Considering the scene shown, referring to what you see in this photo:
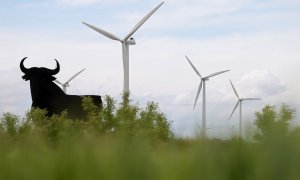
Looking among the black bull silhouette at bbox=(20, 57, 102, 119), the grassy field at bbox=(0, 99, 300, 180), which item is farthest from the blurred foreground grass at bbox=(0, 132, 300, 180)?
the black bull silhouette at bbox=(20, 57, 102, 119)

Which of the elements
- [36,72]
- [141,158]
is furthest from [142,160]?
[36,72]

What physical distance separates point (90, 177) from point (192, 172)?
0.48 metres

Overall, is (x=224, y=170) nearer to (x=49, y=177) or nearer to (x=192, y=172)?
(x=192, y=172)

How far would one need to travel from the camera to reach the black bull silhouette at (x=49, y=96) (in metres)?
34.2

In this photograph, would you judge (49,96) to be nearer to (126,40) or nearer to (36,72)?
(36,72)

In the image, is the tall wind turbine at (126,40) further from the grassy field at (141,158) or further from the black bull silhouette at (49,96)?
the grassy field at (141,158)

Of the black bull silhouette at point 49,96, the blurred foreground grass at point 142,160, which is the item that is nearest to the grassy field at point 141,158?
the blurred foreground grass at point 142,160

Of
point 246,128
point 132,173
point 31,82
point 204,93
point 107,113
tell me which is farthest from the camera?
point 204,93

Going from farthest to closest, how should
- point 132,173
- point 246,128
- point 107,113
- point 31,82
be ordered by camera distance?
point 31,82 < point 107,113 < point 246,128 < point 132,173

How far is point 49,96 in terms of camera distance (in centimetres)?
3484

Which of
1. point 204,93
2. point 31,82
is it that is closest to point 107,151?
point 31,82

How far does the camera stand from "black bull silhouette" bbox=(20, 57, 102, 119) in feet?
112

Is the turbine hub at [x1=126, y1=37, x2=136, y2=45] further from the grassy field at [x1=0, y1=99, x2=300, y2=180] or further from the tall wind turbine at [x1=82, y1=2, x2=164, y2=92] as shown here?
the grassy field at [x1=0, y1=99, x2=300, y2=180]

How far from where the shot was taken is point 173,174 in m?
2.80
